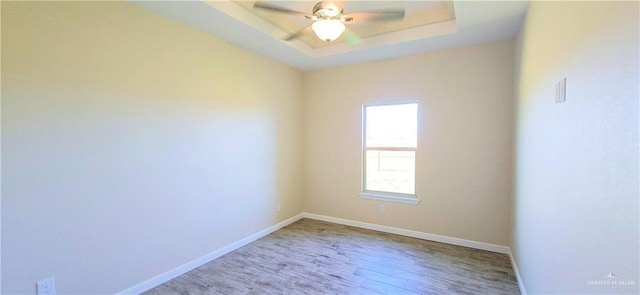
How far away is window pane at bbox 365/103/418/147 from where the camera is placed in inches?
147

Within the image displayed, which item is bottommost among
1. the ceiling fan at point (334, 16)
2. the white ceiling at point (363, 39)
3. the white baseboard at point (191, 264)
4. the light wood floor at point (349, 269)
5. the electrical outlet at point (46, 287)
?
the light wood floor at point (349, 269)

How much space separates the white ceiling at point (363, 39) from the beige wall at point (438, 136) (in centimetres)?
27

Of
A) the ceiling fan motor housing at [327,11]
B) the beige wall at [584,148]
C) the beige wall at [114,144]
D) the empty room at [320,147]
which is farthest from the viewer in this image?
the ceiling fan motor housing at [327,11]

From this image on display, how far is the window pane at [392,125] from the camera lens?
3.75m

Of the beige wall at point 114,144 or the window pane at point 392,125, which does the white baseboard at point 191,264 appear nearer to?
the beige wall at point 114,144

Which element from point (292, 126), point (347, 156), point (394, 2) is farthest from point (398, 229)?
point (394, 2)

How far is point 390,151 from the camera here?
12.9 feet

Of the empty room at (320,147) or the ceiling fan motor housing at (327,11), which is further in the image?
the ceiling fan motor housing at (327,11)

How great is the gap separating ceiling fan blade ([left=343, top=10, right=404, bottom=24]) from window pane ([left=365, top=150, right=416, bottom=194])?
2.04m

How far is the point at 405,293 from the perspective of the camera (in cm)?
236

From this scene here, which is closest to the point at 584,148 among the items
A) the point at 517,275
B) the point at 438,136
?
the point at 517,275

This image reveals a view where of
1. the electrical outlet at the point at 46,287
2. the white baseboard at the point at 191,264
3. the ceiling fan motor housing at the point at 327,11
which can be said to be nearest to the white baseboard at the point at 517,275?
the ceiling fan motor housing at the point at 327,11

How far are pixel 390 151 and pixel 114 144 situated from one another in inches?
128

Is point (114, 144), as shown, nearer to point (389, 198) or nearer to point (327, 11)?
point (327, 11)
